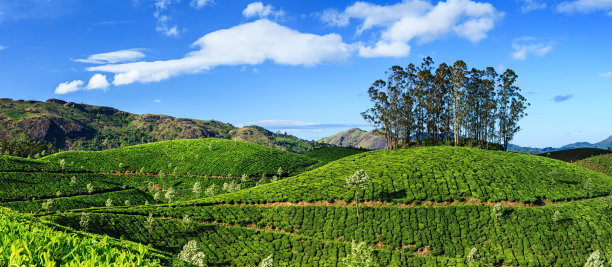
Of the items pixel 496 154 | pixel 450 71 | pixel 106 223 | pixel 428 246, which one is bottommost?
pixel 428 246

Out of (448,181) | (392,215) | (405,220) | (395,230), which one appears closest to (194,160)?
(392,215)

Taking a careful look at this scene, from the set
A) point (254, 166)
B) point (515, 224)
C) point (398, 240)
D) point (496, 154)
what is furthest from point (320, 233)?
point (254, 166)

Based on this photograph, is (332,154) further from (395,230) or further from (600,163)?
(395,230)

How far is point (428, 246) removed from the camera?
55469 millimetres

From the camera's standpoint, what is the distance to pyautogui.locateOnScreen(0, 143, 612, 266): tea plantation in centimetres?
5409

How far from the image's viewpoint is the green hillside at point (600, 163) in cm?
10981

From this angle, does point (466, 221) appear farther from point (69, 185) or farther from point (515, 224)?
point (69, 185)

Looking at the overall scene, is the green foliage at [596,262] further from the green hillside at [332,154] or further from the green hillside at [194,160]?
the green hillside at [332,154]

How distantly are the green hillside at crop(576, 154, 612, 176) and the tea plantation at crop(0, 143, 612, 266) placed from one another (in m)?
30.1

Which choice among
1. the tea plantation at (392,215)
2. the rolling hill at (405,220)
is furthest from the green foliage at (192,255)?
the rolling hill at (405,220)

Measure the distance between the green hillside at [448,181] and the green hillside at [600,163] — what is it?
97.2ft

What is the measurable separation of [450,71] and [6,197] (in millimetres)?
133902

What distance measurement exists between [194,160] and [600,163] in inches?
6048

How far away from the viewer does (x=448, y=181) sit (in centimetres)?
7275
